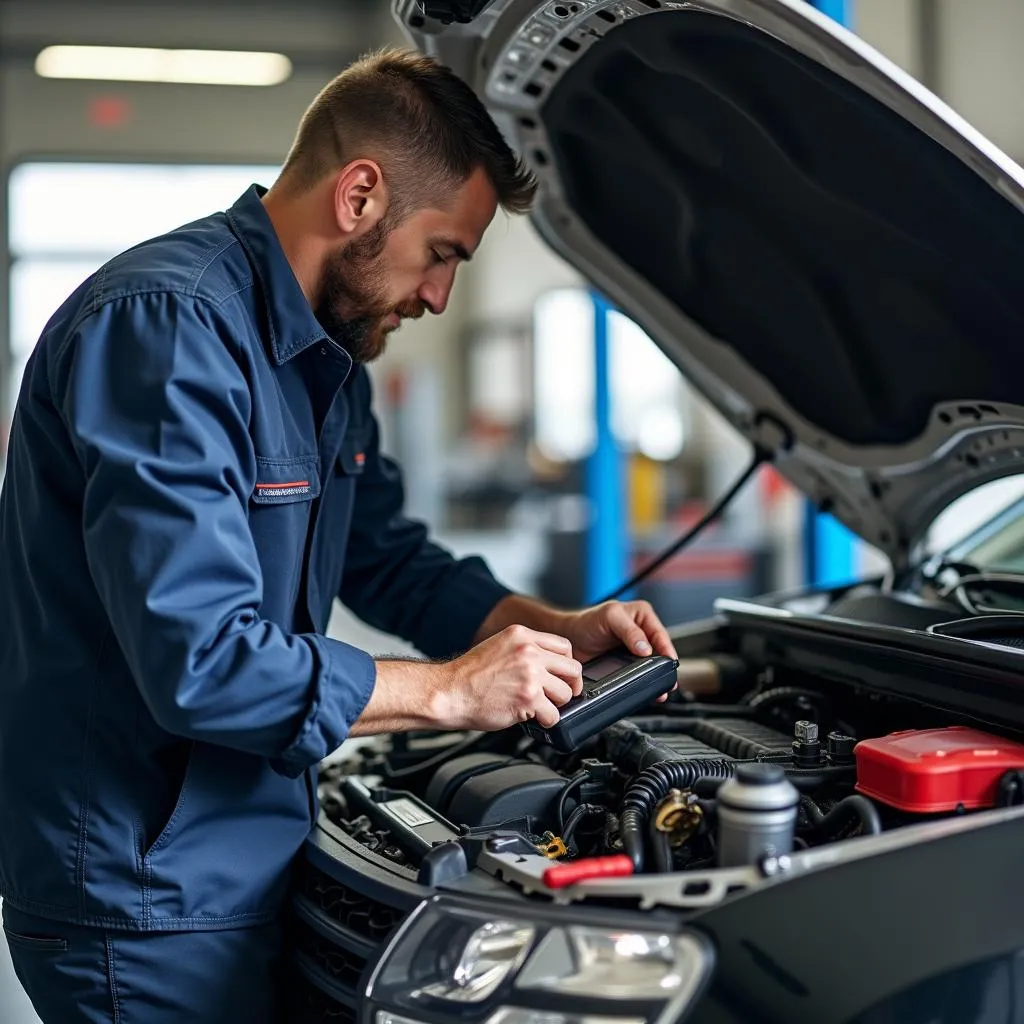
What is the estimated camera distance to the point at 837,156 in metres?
1.44

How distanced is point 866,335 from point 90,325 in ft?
3.54

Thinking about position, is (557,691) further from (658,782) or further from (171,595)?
(171,595)

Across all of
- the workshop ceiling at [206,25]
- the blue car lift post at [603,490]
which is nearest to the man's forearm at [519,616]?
the blue car lift post at [603,490]

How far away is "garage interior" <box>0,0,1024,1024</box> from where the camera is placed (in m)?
8.35

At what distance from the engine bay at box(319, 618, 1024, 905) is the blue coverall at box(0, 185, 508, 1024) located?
189 millimetres

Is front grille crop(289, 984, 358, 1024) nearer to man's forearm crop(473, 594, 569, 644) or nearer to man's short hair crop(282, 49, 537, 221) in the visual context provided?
man's forearm crop(473, 594, 569, 644)

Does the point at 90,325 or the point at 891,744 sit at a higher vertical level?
the point at 90,325

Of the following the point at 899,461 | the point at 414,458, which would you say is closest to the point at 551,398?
the point at 414,458

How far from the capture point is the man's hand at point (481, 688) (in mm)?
1307

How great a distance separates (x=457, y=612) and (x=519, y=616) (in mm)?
112

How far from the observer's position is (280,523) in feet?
4.69

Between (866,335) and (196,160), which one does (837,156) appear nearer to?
(866,335)

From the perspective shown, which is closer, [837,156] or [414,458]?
[837,156]

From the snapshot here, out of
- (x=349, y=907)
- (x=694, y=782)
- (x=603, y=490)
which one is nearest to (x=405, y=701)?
(x=349, y=907)
